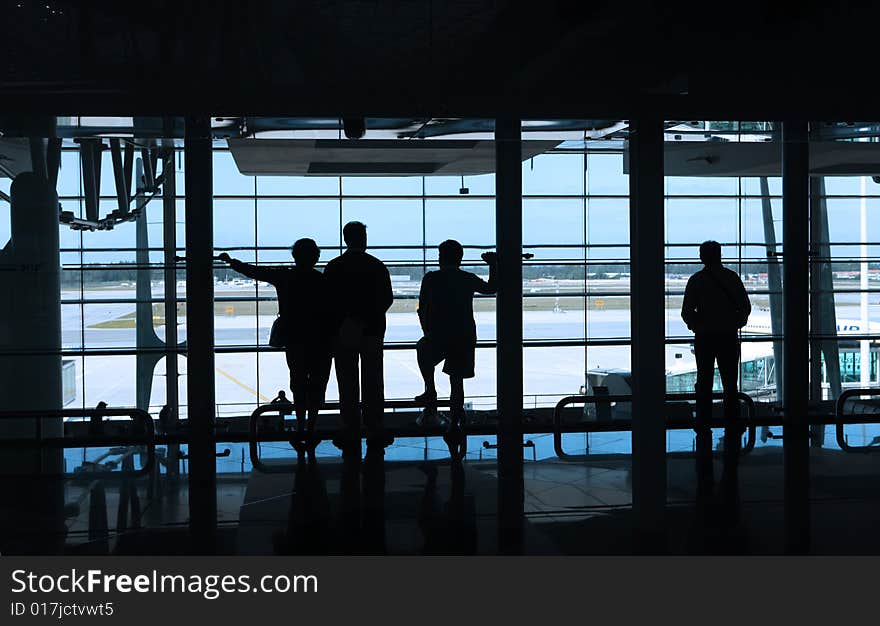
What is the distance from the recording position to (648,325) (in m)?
4.00

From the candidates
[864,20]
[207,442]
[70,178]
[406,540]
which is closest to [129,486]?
[207,442]

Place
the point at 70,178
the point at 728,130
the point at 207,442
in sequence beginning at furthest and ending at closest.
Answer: the point at 70,178 < the point at 207,442 < the point at 728,130

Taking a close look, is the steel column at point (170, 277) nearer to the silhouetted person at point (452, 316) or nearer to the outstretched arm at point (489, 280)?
the silhouetted person at point (452, 316)

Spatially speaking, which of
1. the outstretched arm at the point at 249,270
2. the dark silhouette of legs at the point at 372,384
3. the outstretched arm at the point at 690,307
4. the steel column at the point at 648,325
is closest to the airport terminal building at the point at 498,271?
the steel column at the point at 648,325

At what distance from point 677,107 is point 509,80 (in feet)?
2.14

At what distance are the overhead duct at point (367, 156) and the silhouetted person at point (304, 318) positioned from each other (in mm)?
623

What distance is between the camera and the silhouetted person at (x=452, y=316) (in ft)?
20.6

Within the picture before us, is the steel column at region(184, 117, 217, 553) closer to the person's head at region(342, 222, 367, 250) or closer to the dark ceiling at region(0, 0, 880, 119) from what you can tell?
the person's head at region(342, 222, 367, 250)

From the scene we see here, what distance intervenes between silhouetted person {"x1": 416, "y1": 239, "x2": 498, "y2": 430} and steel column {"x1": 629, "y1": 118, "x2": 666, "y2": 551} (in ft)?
7.47

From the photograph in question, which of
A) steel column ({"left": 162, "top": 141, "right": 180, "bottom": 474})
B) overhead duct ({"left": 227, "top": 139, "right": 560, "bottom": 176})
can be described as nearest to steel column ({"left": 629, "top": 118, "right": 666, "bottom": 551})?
overhead duct ({"left": 227, "top": 139, "right": 560, "bottom": 176})

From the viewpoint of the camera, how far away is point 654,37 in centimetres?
388

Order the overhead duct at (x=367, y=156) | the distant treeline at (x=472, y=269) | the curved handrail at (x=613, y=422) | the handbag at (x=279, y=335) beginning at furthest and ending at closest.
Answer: the distant treeline at (x=472, y=269) → the curved handrail at (x=613, y=422) → the handbag at (x=279, y=335) → the overhead duct at (x=367, y=156)

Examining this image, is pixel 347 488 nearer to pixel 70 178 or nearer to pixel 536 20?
pixel 536 20

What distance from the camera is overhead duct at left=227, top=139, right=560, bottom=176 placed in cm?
479
